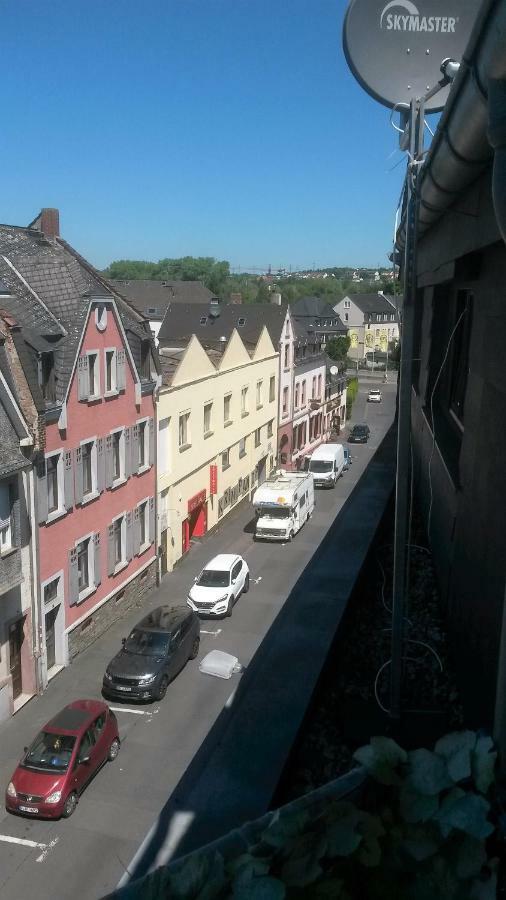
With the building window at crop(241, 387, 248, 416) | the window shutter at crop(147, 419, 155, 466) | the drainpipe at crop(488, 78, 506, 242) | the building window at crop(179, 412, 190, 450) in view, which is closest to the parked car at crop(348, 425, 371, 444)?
the building window at crop(241, 387, 248, 416)

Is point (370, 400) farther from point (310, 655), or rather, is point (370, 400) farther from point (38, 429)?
point (310, 655)

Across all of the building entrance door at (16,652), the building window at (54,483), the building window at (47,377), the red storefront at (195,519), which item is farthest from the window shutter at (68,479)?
the red storefront at (195,519)

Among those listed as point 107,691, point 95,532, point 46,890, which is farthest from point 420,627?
point 95,532

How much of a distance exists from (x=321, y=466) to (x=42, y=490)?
31.1 meters

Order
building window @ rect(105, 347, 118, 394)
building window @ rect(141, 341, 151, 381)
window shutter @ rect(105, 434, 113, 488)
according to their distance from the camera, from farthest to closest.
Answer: building window @ rect(141, 341, 151, 381) → window shutter @ rect(105, 434, 113, 488) → building window @ rect(105, 347, 118, 394)

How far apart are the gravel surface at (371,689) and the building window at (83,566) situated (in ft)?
60.5

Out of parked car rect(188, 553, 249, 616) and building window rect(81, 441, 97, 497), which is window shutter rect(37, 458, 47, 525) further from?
parked car rect(188, 553, 249, 616)

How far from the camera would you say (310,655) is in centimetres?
482

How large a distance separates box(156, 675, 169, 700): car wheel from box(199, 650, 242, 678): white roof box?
1.48 m

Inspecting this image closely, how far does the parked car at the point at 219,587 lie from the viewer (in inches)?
1112

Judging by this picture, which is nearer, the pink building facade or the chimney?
the pink building facade

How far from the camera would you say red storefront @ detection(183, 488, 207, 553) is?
35375 millimetres

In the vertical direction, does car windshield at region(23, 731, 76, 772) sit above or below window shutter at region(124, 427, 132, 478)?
below

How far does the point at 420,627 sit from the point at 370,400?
85.3 m
